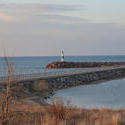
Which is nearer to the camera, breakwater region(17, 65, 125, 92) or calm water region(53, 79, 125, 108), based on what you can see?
calm water region(53, 79, 125, 108)

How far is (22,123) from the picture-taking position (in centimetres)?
1026

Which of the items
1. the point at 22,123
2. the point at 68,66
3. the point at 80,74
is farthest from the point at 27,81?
the point at 68,66

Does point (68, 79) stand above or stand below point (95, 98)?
above

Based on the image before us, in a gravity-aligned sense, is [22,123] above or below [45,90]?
above

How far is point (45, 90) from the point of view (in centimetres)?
3562

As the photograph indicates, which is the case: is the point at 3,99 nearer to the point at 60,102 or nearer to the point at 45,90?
the point at 60,102

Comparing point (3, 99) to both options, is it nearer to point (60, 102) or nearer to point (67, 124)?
point (60, 102)

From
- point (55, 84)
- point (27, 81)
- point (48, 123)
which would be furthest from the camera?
point (55, 84)

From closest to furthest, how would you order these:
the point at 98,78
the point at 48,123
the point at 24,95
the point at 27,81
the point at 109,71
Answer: the point at 48,123 < the point at 24,95 < the point at 27,81 < the point at 98,78 < the point at 109,71

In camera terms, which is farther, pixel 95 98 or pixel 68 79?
pixel 68 79

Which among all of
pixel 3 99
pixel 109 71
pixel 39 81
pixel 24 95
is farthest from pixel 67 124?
pixel 109 71

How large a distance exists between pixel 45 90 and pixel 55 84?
4.40m

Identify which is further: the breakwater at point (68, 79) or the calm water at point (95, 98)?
the breakwater at point (68, 79)

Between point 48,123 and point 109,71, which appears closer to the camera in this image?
point 48,123
